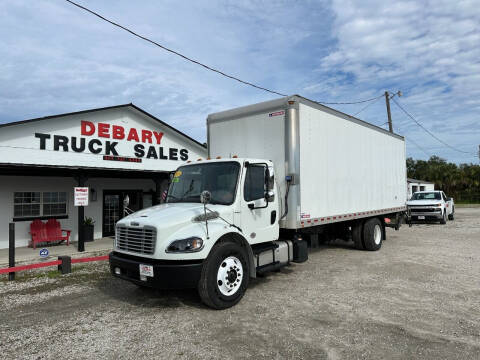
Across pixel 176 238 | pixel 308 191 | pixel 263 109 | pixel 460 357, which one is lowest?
pixel 460 357

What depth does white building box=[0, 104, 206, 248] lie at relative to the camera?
38.2 feet

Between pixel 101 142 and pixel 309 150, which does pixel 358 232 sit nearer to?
pixel 309 150

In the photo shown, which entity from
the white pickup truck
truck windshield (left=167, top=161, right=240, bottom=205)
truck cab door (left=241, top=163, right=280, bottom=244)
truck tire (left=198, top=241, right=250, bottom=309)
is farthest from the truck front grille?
the white pickup truck

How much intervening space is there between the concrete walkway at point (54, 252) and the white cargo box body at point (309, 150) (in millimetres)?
5937

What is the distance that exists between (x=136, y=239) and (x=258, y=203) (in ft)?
6.87

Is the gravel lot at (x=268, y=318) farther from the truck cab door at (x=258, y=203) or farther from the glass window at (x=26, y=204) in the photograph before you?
the glass window at (x=26, y=204)

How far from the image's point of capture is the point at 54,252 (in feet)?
35.5

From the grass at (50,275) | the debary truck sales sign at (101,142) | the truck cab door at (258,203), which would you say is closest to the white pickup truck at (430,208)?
the debary truck sales sign at (101,142)

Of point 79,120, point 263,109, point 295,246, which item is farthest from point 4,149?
point 295,246

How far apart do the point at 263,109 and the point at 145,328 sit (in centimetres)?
446

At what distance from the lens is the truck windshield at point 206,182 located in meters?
5.65

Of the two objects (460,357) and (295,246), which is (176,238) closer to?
(295,246)

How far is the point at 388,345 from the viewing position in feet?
12.8

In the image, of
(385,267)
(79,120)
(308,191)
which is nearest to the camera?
(308,191)
